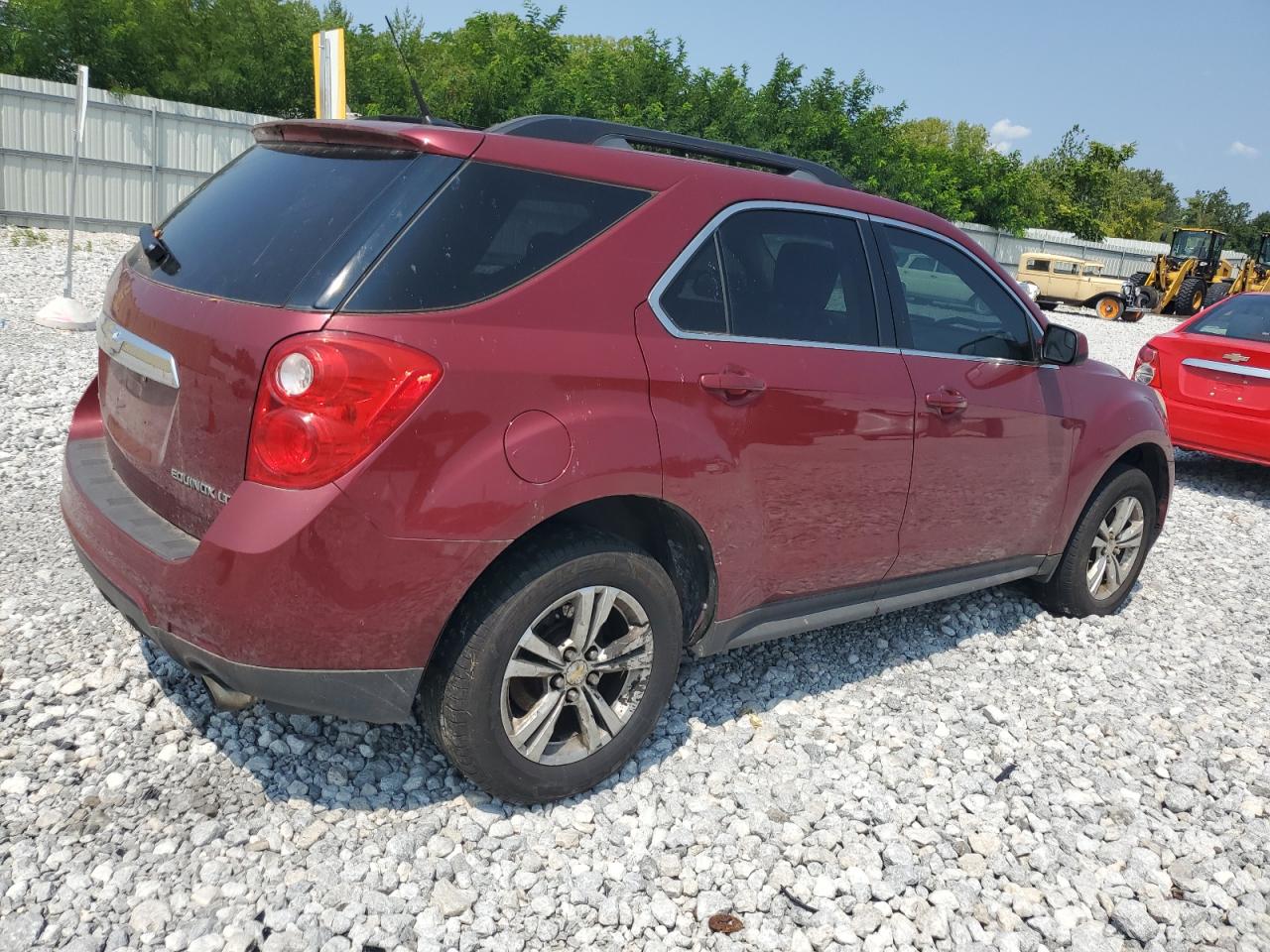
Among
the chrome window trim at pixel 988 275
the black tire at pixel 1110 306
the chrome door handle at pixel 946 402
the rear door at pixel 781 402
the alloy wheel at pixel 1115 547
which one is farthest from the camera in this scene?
the black tire at pixel 1110 306

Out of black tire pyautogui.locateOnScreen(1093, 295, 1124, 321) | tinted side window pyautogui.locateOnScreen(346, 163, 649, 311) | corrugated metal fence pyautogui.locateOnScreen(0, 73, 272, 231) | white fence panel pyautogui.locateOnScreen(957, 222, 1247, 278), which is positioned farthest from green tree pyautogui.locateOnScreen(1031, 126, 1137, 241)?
tinted side window pyautogui.locateOnScreen(346, 163, 649, 311)

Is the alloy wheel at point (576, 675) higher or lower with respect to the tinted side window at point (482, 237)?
lower

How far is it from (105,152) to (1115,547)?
21358 millimetres

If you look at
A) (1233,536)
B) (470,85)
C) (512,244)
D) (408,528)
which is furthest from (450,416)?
(470,85)

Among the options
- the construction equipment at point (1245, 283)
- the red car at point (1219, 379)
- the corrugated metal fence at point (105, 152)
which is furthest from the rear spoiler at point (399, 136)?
the construction equipment at point (1245, 283)

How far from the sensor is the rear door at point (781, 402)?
9.73 ft

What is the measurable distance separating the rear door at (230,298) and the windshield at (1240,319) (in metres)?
7.68

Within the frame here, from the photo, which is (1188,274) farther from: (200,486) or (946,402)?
(200,486)

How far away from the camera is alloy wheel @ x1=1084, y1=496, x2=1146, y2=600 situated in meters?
4.92

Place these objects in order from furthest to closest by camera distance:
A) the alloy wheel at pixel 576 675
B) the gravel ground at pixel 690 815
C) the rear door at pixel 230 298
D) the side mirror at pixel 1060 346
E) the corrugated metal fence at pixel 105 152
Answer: the corrugated metal fence at pixel 105 152
the side mirror at pixel 1060 346
the alloy wheel at pixel 576 675
the gravel ground at pixel 690 815
the rear door at pixel 230 298

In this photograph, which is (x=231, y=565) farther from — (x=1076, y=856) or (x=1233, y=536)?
(x=1233, y=536)

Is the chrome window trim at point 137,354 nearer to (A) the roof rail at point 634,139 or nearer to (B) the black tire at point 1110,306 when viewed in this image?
(A) the roof rail at point 634,139

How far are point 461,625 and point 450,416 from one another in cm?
58

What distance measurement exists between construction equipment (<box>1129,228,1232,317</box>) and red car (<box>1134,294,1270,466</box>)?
824 inches
